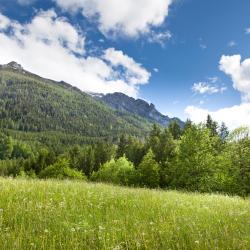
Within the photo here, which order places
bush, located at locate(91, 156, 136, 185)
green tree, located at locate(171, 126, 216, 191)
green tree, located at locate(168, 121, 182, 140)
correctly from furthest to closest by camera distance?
1. green tree, located at locate(168, 121, 182, 140)
2. bush, located at locate(91, 156, 136, 185)
3. green tree, located at locate(171, 126, 216, 191)

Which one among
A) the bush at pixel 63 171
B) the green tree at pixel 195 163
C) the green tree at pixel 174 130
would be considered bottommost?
the bush at pixel 63 171

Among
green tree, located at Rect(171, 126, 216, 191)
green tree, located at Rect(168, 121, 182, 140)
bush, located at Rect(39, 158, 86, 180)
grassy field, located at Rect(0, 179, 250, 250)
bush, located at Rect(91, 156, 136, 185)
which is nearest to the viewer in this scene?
grassy field, located at Rect(0, 179, 250, 250)

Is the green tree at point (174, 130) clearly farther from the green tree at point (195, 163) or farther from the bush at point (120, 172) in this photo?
the green tree at point (195, 163)

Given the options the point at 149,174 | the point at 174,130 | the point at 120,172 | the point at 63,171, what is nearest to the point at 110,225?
the point at 149,174

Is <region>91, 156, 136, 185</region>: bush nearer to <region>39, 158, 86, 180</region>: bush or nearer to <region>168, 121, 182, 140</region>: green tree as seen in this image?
<region>39, 158, 86, 180</region>: bush

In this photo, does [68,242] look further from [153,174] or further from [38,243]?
[153,174]

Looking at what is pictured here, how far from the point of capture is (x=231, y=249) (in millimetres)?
5199

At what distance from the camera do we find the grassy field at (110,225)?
551 cm

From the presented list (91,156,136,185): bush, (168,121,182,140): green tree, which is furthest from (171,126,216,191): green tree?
(168,121,182,140): green tree

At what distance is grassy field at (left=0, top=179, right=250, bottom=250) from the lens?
5.51m

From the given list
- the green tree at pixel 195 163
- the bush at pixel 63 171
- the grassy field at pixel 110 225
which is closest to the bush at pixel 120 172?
the bush at pixel 63 171

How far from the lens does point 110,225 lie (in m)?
6.92

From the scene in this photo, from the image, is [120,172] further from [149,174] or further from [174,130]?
[174,130]

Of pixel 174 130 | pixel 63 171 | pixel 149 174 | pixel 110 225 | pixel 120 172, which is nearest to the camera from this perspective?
pixel 110 225
